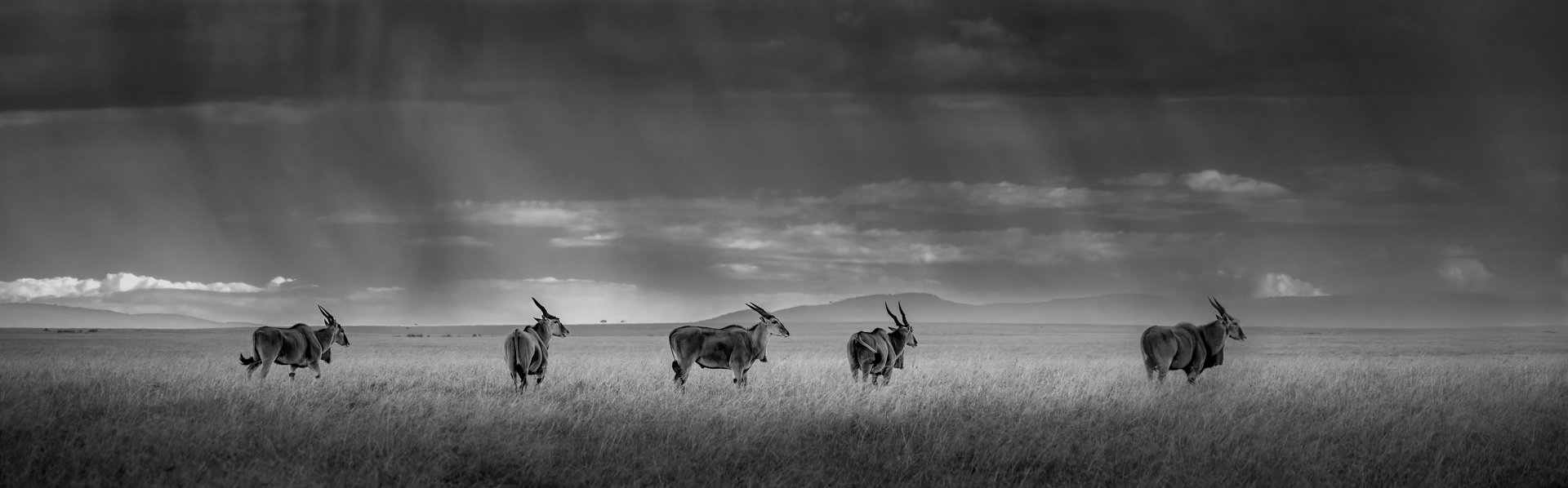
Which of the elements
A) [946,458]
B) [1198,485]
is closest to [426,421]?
[946,458]

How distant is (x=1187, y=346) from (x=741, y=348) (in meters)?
9.85

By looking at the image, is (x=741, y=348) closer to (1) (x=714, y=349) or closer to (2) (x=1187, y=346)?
(1) (x=714, y=349)

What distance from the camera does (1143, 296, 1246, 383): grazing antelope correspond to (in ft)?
65.5

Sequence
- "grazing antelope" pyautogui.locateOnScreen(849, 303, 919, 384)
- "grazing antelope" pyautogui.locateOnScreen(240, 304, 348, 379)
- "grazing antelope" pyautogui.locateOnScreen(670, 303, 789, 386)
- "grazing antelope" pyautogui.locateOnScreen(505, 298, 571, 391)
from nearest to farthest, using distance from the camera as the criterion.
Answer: "grazing antelope" pyautogui.locateOnScreen(505, 298, 571, 391) < "grazing antelope" pyautogui.locateOnScreen(670, 303, 789, 386) < "grazing antelope" pyautogui.locateOnScreen(849, 303, 919, 384) < "grazing antelope" pyautogui.locateOnScreen(240, 304, 348, 379)

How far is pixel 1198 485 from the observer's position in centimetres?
966

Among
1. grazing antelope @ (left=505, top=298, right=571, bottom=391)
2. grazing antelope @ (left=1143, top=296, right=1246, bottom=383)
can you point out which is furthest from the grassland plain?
grazing antelope @ (left=1143, top=296, right=1246, bottom=383)

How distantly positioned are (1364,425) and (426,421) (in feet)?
42.7

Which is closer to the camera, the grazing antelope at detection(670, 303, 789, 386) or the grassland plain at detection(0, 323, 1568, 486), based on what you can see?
the grassland plain at detection(0, 323, 1568, 486)

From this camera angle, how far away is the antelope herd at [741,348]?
60.8 ft

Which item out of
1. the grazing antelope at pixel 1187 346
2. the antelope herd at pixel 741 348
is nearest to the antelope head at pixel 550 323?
the antelope herd at pixel 741 348

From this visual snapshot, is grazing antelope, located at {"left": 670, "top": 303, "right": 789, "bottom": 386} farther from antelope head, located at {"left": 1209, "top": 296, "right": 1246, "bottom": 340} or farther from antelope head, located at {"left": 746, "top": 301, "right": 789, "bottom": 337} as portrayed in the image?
antelope head, located at {"left": 1209, "top": 296, "right": 1246, "bottom": 340}

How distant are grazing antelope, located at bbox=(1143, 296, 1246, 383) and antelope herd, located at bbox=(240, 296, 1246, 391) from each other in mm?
17

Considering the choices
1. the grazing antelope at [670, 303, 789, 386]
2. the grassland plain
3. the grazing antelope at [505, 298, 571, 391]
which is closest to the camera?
the grassland plain

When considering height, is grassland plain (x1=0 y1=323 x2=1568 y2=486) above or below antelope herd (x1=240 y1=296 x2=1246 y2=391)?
below
